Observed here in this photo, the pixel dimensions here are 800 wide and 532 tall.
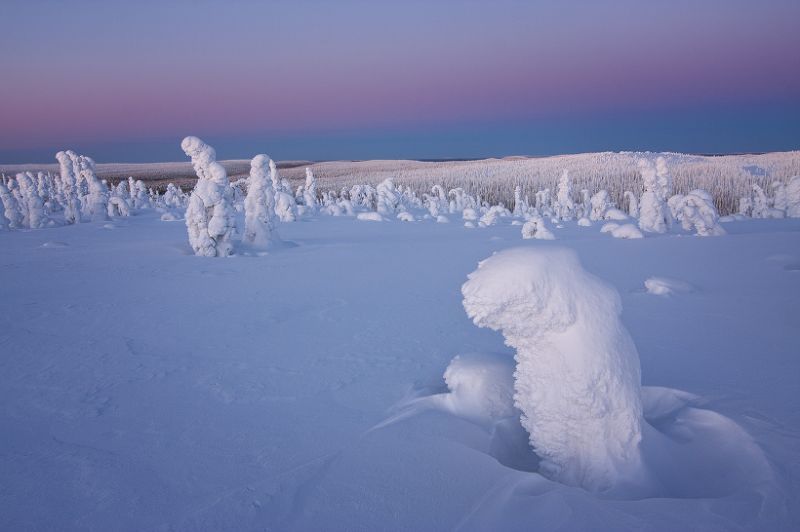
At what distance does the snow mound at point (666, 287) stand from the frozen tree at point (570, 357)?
20.3ft

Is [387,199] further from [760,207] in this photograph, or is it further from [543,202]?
[760,207]

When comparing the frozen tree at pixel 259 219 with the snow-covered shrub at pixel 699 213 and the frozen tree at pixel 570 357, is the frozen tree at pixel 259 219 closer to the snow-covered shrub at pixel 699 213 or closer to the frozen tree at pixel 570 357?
the frozen tree at pixel 570 357

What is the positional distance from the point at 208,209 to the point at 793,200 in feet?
110

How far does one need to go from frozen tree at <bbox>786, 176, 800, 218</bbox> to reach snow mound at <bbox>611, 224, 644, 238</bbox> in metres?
16.4

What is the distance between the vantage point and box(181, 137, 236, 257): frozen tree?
1447cm

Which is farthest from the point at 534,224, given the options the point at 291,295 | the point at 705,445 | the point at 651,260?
the point at 705,445

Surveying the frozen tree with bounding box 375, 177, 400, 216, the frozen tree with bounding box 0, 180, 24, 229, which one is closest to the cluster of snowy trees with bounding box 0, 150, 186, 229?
the frozen tree with bounding box 0, 180, 24, 229

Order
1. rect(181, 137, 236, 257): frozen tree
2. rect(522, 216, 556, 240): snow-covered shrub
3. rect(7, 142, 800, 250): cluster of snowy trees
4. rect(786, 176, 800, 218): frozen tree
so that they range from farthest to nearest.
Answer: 1. rect(786, 176, 800, 218): frozen tree
2. rect(522, 216, 556, 240): snow-covered shrub
3. rect(7, 142, 800, 250): cluster of snowy trees
4. rect(181, 137, 236, 257): frozen tree

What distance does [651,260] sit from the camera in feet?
44.2

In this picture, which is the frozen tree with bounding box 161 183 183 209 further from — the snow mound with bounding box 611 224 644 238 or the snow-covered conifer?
the snow mound with bounding box 611 224 644 238

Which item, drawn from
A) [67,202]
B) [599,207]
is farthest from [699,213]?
→ [67,202]

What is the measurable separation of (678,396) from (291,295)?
704 cm

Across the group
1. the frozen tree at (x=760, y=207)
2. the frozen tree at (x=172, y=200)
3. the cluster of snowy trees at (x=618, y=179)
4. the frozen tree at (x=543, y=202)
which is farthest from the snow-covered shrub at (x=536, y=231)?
the frozen tree at (x=172, y=200)

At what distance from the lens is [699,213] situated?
66.2 feet
